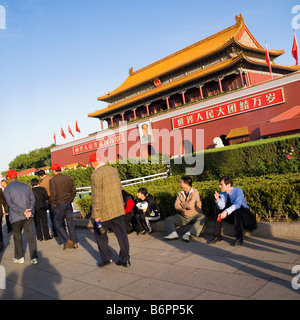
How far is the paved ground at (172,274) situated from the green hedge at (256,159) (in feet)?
18.9

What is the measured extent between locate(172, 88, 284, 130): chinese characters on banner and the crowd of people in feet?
47.1

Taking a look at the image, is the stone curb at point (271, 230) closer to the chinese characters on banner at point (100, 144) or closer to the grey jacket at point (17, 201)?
the grey jacket at point (17, 201)

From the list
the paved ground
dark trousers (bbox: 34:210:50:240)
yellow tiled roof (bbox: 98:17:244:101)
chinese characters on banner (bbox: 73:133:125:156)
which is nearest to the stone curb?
the paved ground

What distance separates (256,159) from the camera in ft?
33.9

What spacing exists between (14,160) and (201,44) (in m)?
46.2

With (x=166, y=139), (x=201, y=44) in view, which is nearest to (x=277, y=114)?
(x=166, y=139)

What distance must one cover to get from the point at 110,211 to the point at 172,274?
1182 millimetres

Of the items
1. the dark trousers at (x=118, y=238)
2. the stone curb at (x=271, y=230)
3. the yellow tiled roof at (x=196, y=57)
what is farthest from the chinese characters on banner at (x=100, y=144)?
the dark trousers at (x=118, y=238)

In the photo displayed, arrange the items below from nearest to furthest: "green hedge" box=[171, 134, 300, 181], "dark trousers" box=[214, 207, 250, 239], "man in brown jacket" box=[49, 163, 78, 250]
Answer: "dark trousers" box=[214, 207, 250, 239], "man in brown jacket" box=[49, 163, 78, 250], "green hedge" box=[171, 134, 300, 181]

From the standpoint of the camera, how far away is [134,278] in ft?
12.7

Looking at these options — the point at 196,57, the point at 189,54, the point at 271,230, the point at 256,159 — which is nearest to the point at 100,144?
the point at 189,54

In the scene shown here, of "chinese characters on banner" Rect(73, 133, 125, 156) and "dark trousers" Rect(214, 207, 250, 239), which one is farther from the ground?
"chinese characters on banner" Rect(73, 133, 125, 156)

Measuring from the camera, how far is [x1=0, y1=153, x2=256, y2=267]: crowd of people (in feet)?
14.5

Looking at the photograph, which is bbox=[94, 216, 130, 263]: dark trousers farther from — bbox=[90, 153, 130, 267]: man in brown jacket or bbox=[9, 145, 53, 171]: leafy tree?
bbox=[9, 145, 53, 171]: leafy tree
